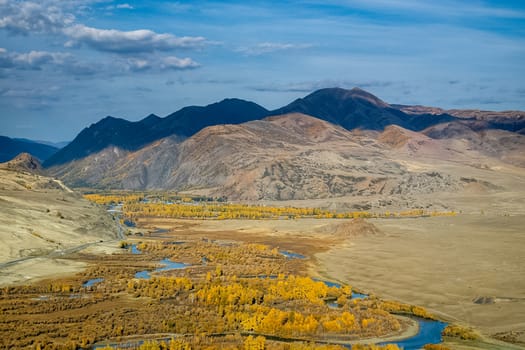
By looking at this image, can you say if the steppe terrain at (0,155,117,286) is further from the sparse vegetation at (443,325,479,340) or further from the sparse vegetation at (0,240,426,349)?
the sparse vegetation at (443,325,479,340)

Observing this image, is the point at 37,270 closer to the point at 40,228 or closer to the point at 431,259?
the point at 40,228

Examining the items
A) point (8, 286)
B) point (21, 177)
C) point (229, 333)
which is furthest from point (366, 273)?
point (21, 177)

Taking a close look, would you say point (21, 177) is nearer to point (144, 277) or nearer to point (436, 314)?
point (144, 277)

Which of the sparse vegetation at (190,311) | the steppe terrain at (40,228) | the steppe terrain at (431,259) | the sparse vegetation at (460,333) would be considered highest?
the steppe terrain at (40,228)

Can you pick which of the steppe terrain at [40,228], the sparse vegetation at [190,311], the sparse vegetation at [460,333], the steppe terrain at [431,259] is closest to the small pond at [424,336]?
the sparse vegetation at [460,333]

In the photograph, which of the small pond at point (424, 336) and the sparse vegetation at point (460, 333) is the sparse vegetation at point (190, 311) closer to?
the small pond at point (424, 336)

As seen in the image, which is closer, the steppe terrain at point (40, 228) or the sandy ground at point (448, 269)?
the sandy ground at point (448, 269)
